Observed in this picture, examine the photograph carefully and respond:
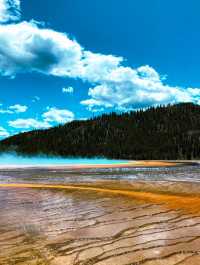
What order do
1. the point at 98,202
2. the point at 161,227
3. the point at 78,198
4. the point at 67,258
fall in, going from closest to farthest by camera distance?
the point at 67,258 < the point at 161,227 < the point at 98,202 < the point at 78,198

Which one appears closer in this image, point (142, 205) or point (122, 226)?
point (122, 226)

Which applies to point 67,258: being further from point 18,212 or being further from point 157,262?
point 18,212

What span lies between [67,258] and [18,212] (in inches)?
250

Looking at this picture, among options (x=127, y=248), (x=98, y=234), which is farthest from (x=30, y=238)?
(x=127, y=248)

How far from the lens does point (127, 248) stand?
9.22 meters

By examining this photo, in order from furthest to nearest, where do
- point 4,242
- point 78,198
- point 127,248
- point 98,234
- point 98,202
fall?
point 78,198 < point 98,202 < point 98,234 < point 4,242 < point 127,248

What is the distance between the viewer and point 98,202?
17.1m

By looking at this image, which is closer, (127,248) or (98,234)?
(127,248)

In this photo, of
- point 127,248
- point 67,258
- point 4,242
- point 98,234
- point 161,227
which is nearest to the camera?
point 67,258

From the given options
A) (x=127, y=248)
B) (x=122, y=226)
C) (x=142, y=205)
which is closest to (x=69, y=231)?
(x=122, y=226)

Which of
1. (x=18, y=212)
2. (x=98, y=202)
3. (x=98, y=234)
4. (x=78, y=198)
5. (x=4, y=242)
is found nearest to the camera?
(x=4, y=242)

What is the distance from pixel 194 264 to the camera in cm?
797

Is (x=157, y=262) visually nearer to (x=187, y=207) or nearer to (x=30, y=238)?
(x=30, y=238)

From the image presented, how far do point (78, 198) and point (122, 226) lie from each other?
712cm
